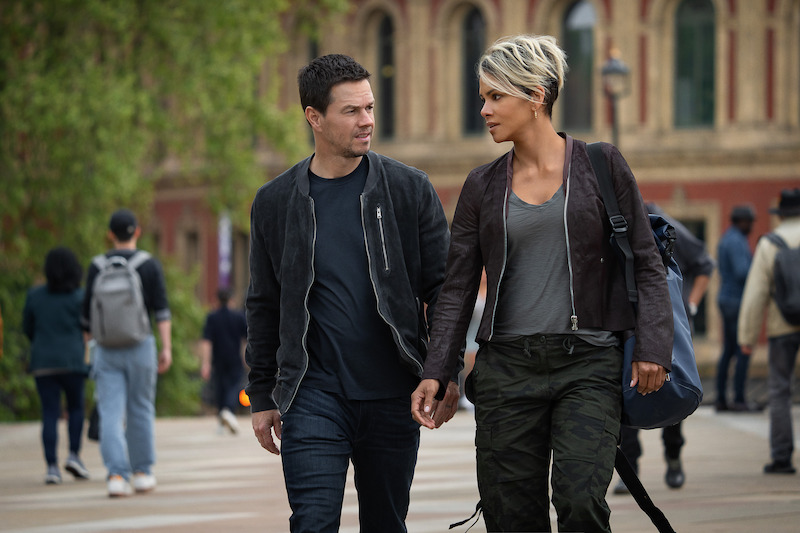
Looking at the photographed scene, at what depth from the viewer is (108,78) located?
24844 mm

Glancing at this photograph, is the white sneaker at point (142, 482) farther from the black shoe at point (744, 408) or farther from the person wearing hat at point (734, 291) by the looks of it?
the black shoe at point (744, 408)

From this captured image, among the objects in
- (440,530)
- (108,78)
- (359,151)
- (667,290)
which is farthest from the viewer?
(108,78)

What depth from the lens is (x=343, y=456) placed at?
5.52m

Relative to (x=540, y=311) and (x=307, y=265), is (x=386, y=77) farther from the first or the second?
(x=540, y=311)

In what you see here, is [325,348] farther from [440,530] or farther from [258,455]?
[258,455]

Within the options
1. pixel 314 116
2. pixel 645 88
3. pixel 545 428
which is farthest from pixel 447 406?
pixel 645 88

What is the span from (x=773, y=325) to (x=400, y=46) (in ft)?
90.7

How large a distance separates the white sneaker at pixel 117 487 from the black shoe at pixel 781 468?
15.4 feet

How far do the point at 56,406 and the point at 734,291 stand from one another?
29.9 ft

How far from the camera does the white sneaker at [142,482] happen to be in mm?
11555

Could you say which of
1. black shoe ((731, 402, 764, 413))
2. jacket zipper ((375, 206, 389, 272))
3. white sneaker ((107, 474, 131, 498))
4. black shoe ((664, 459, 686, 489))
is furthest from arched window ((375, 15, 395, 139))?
jacket zipper ((375, 206, 389, 272))

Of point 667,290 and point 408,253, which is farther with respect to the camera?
point 408,253

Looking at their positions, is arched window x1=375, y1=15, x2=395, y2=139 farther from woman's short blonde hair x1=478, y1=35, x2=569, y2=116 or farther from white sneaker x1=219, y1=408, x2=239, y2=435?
woman's short blonde hair x1=478, y1=35, x2=569, y2=116

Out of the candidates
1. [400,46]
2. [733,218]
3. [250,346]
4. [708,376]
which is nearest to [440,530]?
[250,346]
